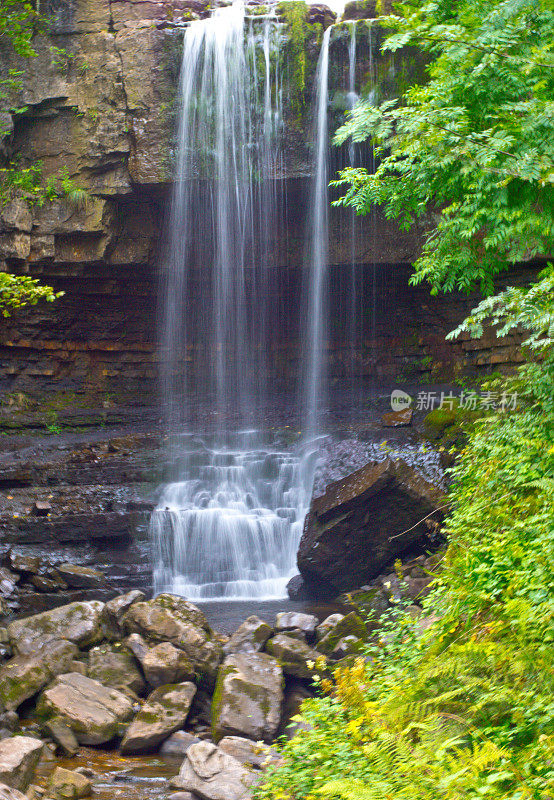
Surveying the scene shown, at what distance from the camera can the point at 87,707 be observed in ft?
17.9

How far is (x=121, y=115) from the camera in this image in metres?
12.9

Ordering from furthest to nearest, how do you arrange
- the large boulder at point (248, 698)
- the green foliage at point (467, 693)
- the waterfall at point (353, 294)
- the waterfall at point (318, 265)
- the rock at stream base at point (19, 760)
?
the waterfall at point (318, 265), the waterfall at point (353, 294), the large boulder at point (248, 698), the rock at stream base at point (19, 760), the green foliage at point (467, 693)

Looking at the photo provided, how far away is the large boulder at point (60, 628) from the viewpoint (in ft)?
21.2

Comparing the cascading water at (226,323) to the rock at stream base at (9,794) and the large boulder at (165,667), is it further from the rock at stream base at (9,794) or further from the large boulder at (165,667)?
the rock at stream base at (9,794)

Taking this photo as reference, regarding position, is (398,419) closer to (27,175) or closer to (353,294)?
(353,294)

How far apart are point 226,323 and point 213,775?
11988mm

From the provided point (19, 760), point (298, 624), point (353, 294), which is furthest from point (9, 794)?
point (353, 294)

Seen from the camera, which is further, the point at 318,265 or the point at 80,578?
the point at 318,265

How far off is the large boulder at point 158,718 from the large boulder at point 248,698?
0.98ft

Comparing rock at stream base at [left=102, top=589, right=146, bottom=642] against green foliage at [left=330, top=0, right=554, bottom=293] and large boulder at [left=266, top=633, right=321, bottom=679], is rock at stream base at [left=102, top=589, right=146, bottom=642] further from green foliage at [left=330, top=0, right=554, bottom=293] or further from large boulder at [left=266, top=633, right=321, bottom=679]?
green foliage at [left=330, top=0, right=554, bottom=293]

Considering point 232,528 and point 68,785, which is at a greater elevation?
point 232,528

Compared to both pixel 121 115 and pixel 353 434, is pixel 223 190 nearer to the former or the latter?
pixel 121 115

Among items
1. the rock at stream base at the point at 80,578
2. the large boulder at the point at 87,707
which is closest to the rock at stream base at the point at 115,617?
the large boulder at the point at 87,707

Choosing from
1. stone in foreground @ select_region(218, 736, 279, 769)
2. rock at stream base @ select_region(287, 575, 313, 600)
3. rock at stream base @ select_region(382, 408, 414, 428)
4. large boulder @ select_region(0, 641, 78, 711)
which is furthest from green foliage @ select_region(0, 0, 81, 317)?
stone in foreground @ select_region(218, 736, 279, 769)
